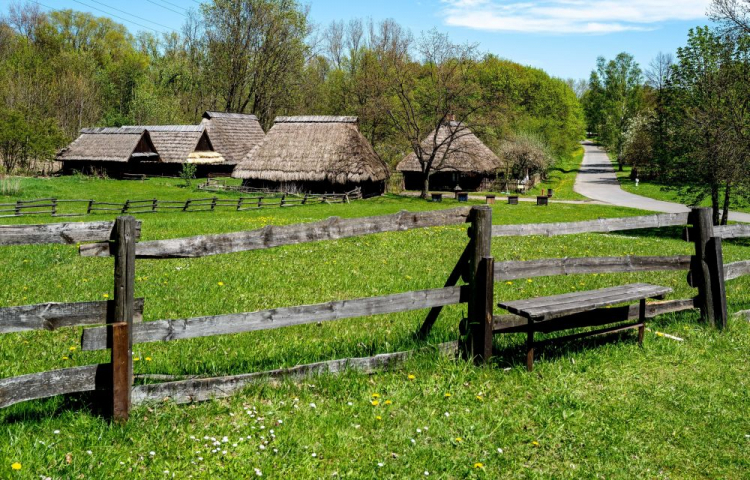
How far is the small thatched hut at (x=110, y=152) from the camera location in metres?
48.2

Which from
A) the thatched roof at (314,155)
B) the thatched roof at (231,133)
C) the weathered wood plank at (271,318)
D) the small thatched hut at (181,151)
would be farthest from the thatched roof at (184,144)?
the weathered wood plank at (271,318)

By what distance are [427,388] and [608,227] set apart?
323cm

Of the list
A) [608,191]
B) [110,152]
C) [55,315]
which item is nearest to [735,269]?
[55,315]

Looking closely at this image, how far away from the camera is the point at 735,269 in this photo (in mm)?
7859

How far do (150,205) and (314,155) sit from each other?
42.9 feet

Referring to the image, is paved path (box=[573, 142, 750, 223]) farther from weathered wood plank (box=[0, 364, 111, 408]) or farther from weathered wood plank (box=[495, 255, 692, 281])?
weathered wood plank (box=[0, 364, 111, 408])

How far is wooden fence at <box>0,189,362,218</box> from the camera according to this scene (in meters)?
27.4

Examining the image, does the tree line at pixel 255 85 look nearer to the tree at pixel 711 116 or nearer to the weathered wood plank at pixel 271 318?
the tree at pixel 711 116

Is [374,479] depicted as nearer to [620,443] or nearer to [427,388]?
[427,388]

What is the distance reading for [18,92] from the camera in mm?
54219

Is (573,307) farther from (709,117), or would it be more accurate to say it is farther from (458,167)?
(458,167)

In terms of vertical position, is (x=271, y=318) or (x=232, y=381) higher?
(x=271, y=318)

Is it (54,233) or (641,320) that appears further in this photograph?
(641,320)

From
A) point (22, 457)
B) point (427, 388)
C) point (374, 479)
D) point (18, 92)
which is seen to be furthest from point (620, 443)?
point (18, 92)
